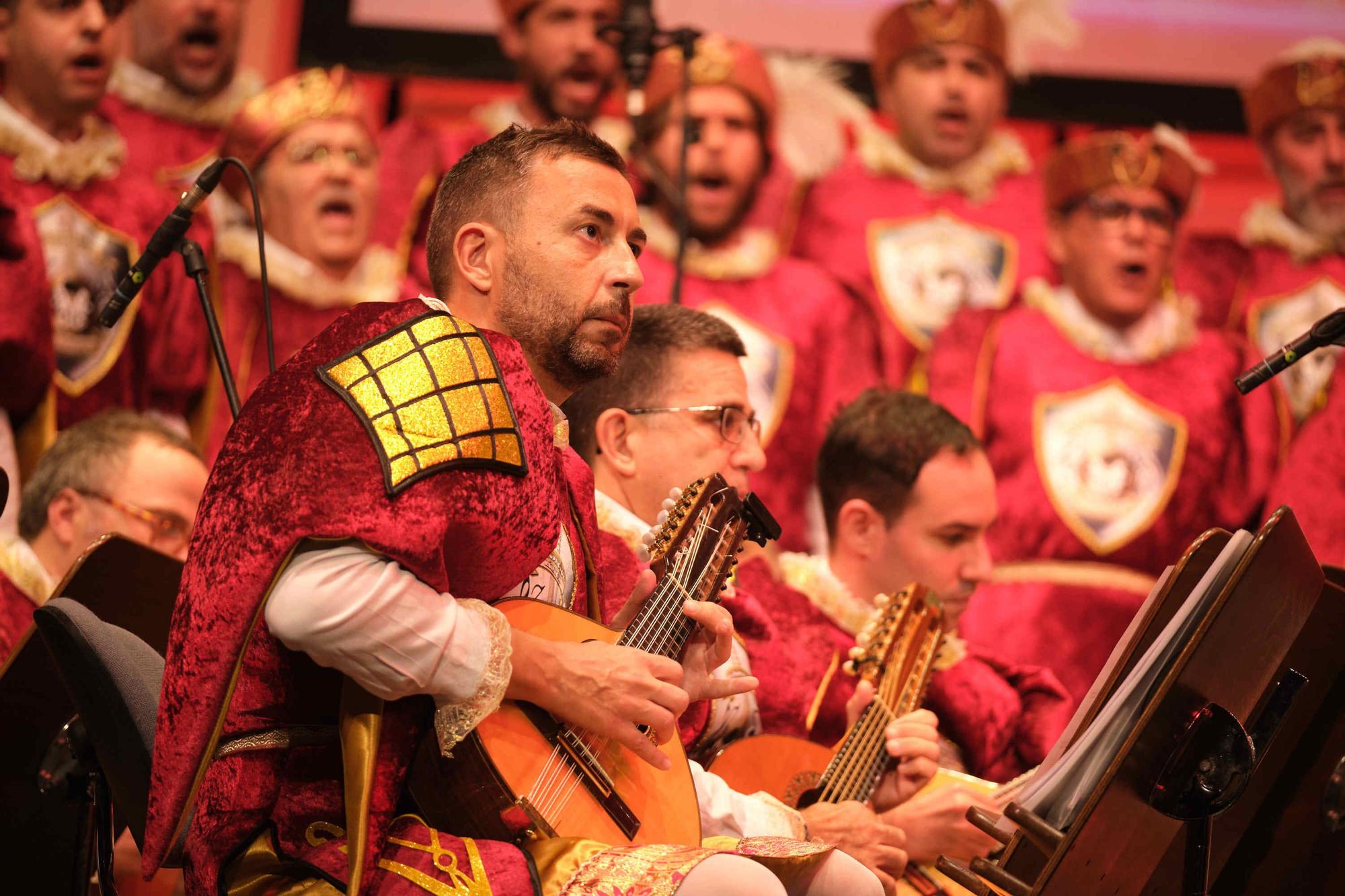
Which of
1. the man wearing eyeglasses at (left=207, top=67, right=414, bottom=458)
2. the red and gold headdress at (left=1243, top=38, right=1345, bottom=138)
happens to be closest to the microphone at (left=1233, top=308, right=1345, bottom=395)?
the man wearing eyeglasses at (left=207, top=67, right=414, bottom=458)

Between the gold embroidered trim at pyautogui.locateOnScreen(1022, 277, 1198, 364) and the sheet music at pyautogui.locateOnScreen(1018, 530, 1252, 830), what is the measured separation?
4.76m

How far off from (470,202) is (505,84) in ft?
14.0

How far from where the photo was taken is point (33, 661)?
2.65 m

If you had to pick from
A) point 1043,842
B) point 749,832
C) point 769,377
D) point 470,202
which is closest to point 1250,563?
point 1043,842

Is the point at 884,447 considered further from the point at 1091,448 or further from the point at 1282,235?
the point at 1282,235

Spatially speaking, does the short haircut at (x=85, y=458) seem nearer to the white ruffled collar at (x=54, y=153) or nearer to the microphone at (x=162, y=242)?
the microphone at (x=162, y=242)

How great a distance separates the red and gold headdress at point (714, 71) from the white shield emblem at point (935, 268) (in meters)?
0.89

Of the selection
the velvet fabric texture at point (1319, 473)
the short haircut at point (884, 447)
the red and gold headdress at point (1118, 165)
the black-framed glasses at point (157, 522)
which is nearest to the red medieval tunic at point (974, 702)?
the short haircut at point (884, 447)

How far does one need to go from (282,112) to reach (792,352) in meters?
2.40

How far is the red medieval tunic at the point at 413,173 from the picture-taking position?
20.0ft

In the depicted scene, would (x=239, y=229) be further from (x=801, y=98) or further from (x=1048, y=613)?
(x=1048, y=613)

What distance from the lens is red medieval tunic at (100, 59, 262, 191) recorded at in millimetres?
5547

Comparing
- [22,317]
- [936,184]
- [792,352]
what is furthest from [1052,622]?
[22,317]

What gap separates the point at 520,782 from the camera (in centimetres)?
198
